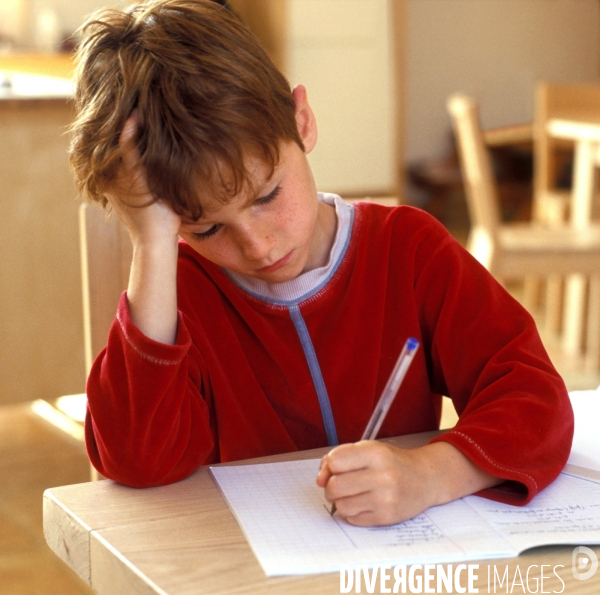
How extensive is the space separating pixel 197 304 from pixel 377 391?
22cm

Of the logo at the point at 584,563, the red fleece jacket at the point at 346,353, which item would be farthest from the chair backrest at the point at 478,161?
the logo at the point at 584,563

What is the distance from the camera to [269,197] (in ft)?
2.85

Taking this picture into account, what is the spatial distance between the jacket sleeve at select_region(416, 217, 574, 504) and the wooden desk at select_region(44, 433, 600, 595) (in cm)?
13

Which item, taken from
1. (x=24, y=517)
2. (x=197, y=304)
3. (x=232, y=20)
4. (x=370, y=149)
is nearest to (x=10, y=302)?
(x=24, y=517)

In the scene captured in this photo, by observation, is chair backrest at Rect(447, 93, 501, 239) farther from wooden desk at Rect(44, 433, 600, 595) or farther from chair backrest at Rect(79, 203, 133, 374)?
wooden desk at Rect(44, 433, 600, 595)

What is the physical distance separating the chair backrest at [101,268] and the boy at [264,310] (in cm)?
11

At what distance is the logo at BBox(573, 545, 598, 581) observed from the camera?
60 cm

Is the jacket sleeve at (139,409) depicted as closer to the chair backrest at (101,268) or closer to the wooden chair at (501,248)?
the chair backrest at (101,268)

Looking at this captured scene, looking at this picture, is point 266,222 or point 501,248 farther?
point 501,248

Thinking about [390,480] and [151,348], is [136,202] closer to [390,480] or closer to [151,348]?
[151,348]

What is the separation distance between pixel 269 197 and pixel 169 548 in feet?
1.18

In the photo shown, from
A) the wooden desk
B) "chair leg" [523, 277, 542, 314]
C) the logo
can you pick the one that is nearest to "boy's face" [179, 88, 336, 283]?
the wooden desk

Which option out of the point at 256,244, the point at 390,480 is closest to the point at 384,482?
the point at 390,480

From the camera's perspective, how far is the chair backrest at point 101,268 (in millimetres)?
1107
